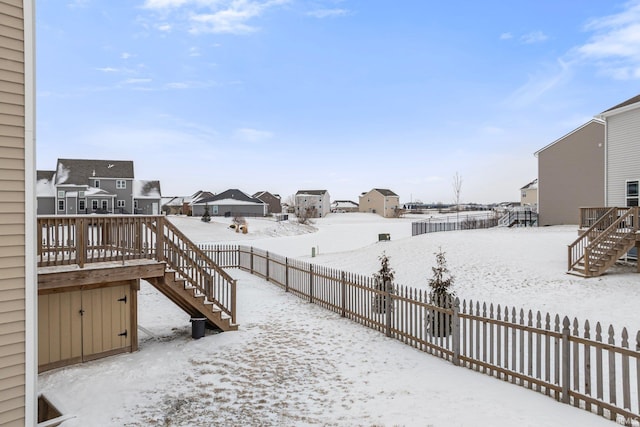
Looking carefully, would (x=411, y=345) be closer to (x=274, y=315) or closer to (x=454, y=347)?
(x=454, y=347)

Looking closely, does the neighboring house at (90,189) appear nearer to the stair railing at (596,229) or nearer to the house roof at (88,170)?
the house roof at (88,170)

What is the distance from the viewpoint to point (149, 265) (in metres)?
8.52

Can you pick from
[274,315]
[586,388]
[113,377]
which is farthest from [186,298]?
[586,388]

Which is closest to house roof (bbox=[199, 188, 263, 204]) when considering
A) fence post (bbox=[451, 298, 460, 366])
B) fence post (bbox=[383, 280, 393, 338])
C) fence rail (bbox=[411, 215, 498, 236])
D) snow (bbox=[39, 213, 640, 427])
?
fence rail (bbox=[411, 215, 498, 236])

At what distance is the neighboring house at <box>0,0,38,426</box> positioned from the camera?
4531mm

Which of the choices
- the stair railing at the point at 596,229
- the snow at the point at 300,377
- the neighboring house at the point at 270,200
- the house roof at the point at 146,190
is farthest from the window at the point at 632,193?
the neighboring house at the point at 270,200

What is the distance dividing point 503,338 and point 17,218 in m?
10.4

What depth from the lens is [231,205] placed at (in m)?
76.4

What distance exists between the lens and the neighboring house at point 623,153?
1728cm

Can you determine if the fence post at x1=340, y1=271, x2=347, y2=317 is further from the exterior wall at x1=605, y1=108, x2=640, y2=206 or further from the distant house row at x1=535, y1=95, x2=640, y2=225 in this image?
the distant house row at x1=535, y1=95, x2=640, y2=225

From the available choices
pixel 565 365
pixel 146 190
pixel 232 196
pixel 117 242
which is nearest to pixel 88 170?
pixel 146 190

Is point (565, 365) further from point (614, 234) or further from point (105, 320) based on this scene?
point (614, 234)

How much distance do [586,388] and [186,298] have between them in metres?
8.17

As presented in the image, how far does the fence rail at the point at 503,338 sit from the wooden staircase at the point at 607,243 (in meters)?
5.26
